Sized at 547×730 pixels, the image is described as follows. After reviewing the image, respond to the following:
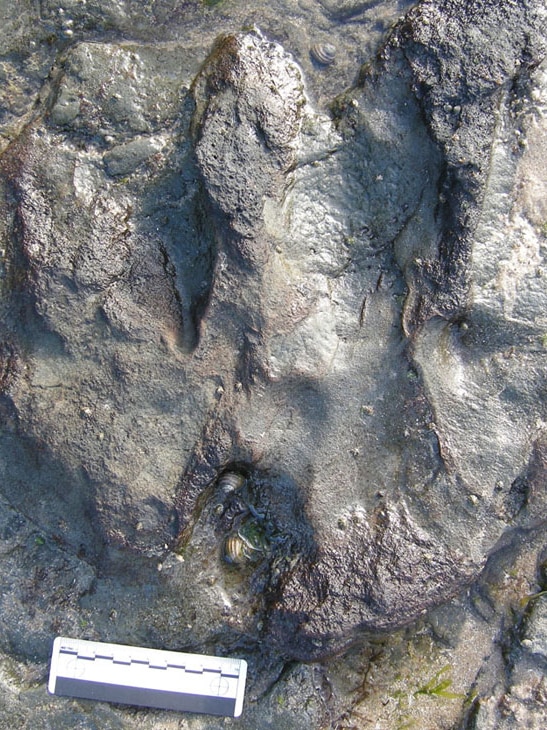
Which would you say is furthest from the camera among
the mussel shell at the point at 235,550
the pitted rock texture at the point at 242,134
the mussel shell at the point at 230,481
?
the mussel shell at the point at 235,550

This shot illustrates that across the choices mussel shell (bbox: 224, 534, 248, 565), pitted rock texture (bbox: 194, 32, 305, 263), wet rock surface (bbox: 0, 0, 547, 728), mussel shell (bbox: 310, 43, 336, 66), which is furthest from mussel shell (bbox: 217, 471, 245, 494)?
mussel shell (bbox: 310, 43, 336, 66)

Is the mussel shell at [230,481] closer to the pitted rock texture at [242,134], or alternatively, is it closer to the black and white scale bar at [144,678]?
the black and white scale bar at [144,678]

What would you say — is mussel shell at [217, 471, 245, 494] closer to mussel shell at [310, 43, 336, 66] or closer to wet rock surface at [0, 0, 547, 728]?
wet rock surface at [0, 0, 547, 728]

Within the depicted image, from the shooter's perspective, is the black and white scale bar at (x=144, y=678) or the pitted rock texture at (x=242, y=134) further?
the black and white scale bar at (x=144, y=678)

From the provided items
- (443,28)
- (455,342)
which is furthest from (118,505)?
(443,28)

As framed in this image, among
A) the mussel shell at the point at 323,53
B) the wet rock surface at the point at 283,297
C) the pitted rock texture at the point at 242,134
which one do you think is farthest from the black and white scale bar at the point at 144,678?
the mussel shell at the point at 323,53

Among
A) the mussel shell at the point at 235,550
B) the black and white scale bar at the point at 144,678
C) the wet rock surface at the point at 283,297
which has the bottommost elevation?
the black and white scale bar at the point at 144,678
